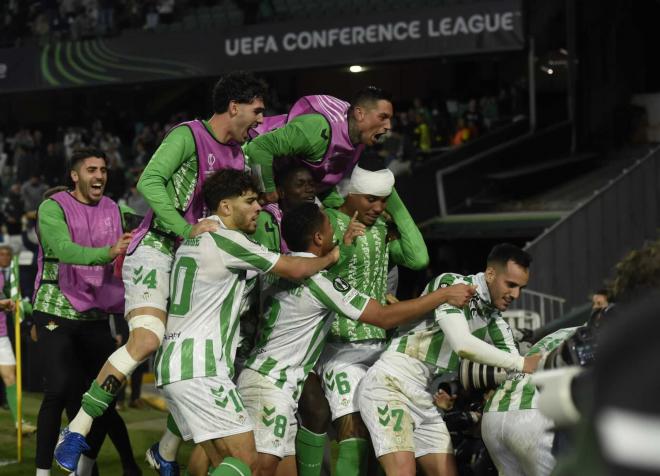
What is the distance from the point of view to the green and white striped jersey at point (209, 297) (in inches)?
193

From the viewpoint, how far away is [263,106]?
5.60 m

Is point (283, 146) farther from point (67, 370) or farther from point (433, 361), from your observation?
point (67, 370)

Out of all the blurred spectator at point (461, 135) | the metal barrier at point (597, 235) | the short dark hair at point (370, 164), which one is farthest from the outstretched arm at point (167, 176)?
the blurred spectator at point (461, 135)

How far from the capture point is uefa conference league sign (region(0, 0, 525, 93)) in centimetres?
1880

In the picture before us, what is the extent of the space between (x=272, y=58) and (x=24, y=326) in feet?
33.0

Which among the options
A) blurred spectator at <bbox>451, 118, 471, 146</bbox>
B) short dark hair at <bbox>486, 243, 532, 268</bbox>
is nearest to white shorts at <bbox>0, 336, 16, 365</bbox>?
Answer: short dark hair at <bbox>486, 243, 532, 268</bbox>

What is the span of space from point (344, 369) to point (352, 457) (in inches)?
17.3

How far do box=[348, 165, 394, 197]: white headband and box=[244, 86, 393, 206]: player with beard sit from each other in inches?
7.0

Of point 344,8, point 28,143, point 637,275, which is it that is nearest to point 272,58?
point 344,8

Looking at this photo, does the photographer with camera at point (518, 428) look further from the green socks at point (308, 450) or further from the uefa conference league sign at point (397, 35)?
the uefa conference league sign at point (397, 35)

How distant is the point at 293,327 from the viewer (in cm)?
536

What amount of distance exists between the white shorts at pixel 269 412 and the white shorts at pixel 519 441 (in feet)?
3.04

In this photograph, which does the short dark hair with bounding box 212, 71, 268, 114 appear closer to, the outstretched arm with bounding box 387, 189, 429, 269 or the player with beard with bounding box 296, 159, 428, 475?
the player with beard with bounding box 296, 159, 428, 475

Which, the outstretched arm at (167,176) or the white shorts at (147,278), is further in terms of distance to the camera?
the white shorts at (147,278)
